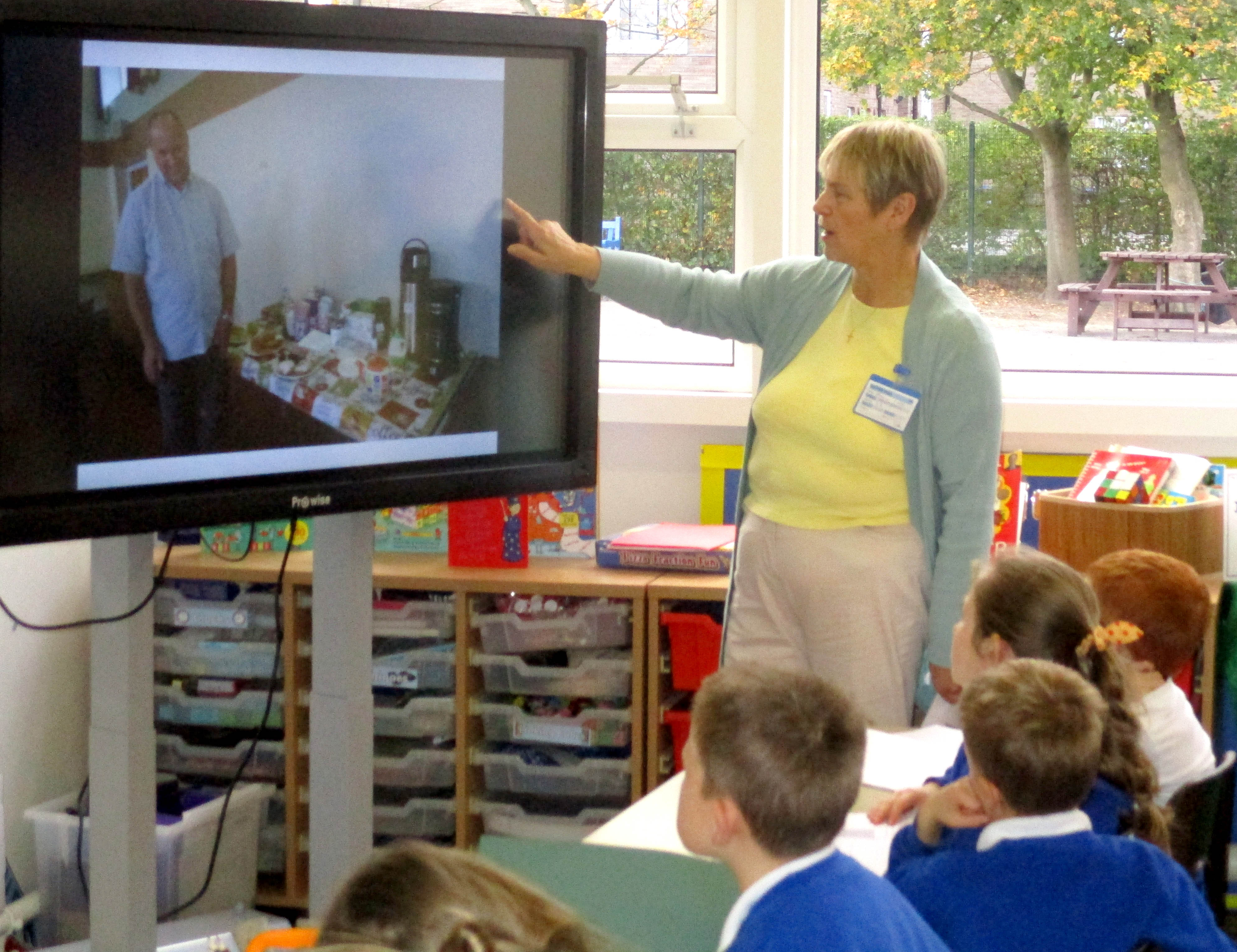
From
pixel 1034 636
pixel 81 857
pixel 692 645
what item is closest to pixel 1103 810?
pixel 1034 636

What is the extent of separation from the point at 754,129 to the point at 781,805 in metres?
2.31

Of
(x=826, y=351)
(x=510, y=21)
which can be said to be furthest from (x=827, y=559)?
(x=510, y=21)

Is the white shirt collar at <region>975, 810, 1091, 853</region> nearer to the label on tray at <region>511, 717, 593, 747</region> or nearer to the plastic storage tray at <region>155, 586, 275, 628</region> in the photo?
the label on tray at <region>511, 717, 593, 747</region>

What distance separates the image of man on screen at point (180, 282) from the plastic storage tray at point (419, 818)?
167 centimetres

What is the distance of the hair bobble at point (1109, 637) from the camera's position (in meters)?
1.83

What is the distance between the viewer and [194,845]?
9.50 feet

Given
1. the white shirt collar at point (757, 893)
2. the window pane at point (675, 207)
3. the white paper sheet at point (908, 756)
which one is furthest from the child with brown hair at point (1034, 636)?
the window pane at point (675, 207)

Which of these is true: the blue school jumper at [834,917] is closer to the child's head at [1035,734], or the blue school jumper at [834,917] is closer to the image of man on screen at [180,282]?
the child's head at [1035,734]

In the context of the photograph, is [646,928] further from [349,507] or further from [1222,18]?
[1222,18]

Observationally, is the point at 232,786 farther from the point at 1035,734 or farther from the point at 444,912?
the point at 444,912

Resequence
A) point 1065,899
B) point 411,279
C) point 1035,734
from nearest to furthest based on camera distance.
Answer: point 1065,899 < point 1035,734 < point 411,279

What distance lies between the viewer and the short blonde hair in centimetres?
236

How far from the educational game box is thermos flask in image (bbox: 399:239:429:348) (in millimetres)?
1346

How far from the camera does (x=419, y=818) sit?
3.16m
